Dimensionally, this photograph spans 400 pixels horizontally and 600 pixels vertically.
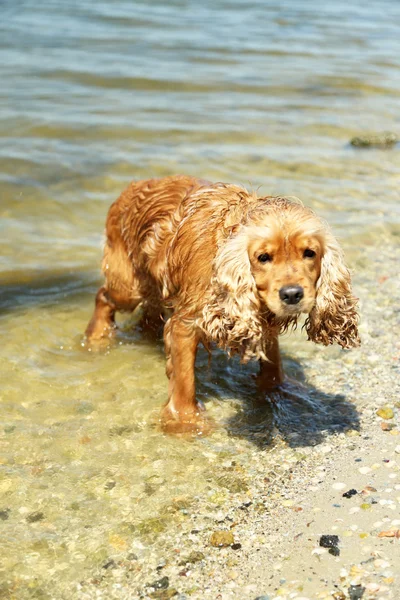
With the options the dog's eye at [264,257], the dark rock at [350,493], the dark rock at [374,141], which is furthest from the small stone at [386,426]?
the dark rock at [374,141]

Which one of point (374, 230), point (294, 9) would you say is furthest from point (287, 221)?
point (294, 9)

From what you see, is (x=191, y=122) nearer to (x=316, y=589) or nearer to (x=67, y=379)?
(x=67, y=379)

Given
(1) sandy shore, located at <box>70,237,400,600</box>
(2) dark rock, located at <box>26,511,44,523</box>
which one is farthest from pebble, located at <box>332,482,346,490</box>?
(2) dark rock, located at <box>26,511,44,523</box>

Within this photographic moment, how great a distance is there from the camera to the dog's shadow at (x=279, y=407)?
472cm

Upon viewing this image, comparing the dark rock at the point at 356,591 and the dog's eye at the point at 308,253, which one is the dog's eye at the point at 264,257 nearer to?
the dog's eye at the point at 308,253

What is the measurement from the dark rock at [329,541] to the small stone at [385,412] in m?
1.22

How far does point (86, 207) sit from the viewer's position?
26.6 ft

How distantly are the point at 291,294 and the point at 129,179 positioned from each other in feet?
16.9

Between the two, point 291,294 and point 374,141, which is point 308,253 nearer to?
point 291,294

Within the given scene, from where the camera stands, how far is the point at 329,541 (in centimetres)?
368

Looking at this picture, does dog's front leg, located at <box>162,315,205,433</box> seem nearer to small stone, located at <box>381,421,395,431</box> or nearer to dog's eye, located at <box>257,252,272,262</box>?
dog's eye, located at <box>257,252,272,262</box>

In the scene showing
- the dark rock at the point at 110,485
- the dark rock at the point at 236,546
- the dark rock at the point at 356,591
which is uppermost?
the dark rock at the point at 356,591

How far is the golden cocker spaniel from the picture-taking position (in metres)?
3.90

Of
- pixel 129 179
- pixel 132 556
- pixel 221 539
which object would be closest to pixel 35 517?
pixel 132 556
